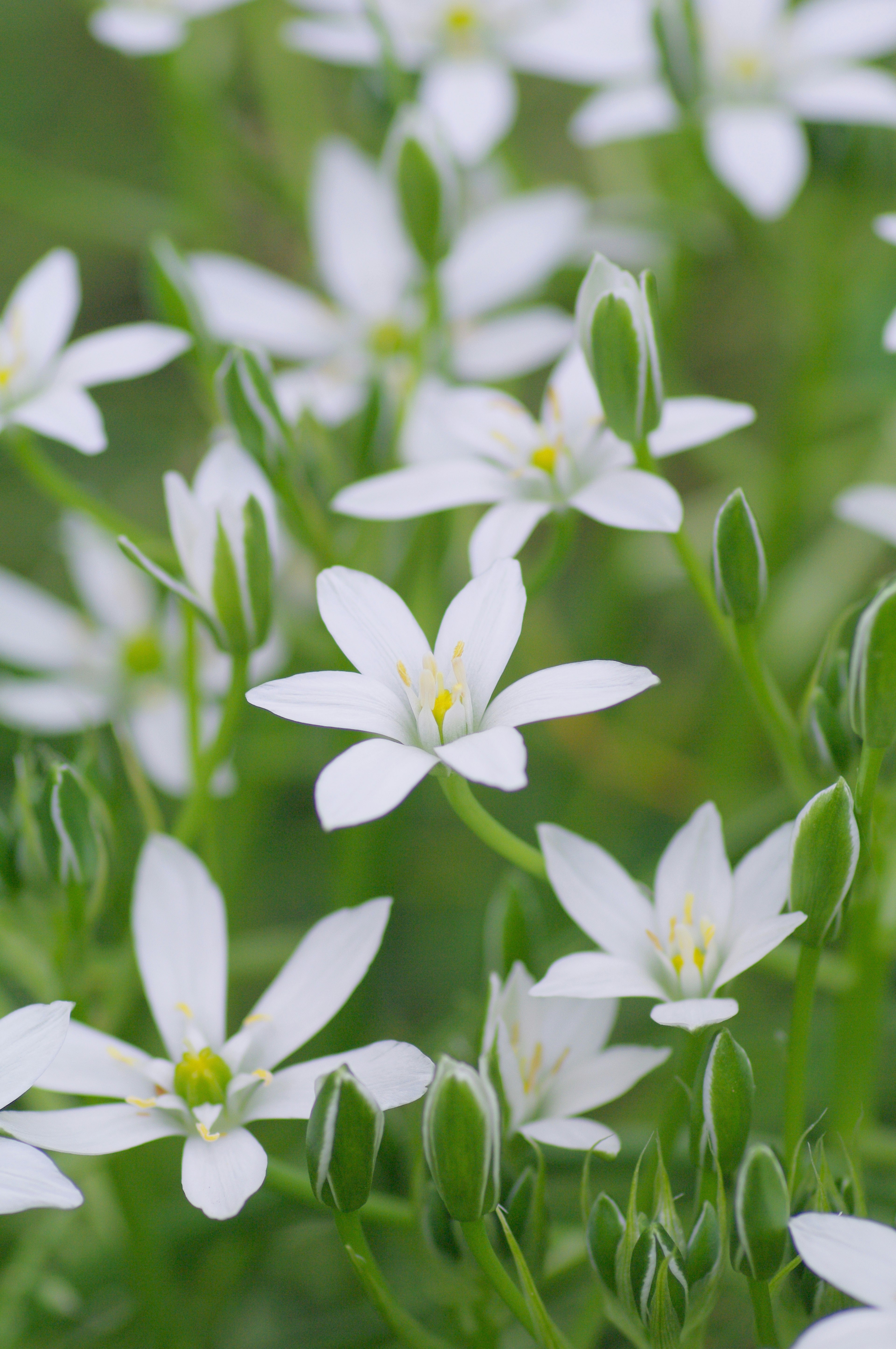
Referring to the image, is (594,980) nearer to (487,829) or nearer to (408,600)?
(487,829)

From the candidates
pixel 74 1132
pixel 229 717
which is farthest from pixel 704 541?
pixel 74 1132

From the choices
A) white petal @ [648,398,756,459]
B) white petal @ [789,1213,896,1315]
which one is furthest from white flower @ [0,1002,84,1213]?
white petal @ [648,398,756,459]

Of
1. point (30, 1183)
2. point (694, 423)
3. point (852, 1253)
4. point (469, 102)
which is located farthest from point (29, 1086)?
point (469, 102)

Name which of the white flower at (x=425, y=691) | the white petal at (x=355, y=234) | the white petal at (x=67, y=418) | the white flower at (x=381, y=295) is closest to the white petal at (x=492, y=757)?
the white flower at (x=425, y=691)

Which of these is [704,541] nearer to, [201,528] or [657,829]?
[657,829]

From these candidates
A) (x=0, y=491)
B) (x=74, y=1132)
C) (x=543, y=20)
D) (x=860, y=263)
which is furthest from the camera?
(x=0, y=491)

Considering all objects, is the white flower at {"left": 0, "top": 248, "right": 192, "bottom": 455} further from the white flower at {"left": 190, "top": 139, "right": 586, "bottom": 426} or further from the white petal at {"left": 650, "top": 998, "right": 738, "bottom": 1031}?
the white petal at {"left": 650, "top": 998, "right": 738, "bottom": 1031}

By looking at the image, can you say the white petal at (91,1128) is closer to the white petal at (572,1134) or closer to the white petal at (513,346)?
the white petal at (572,1134)
